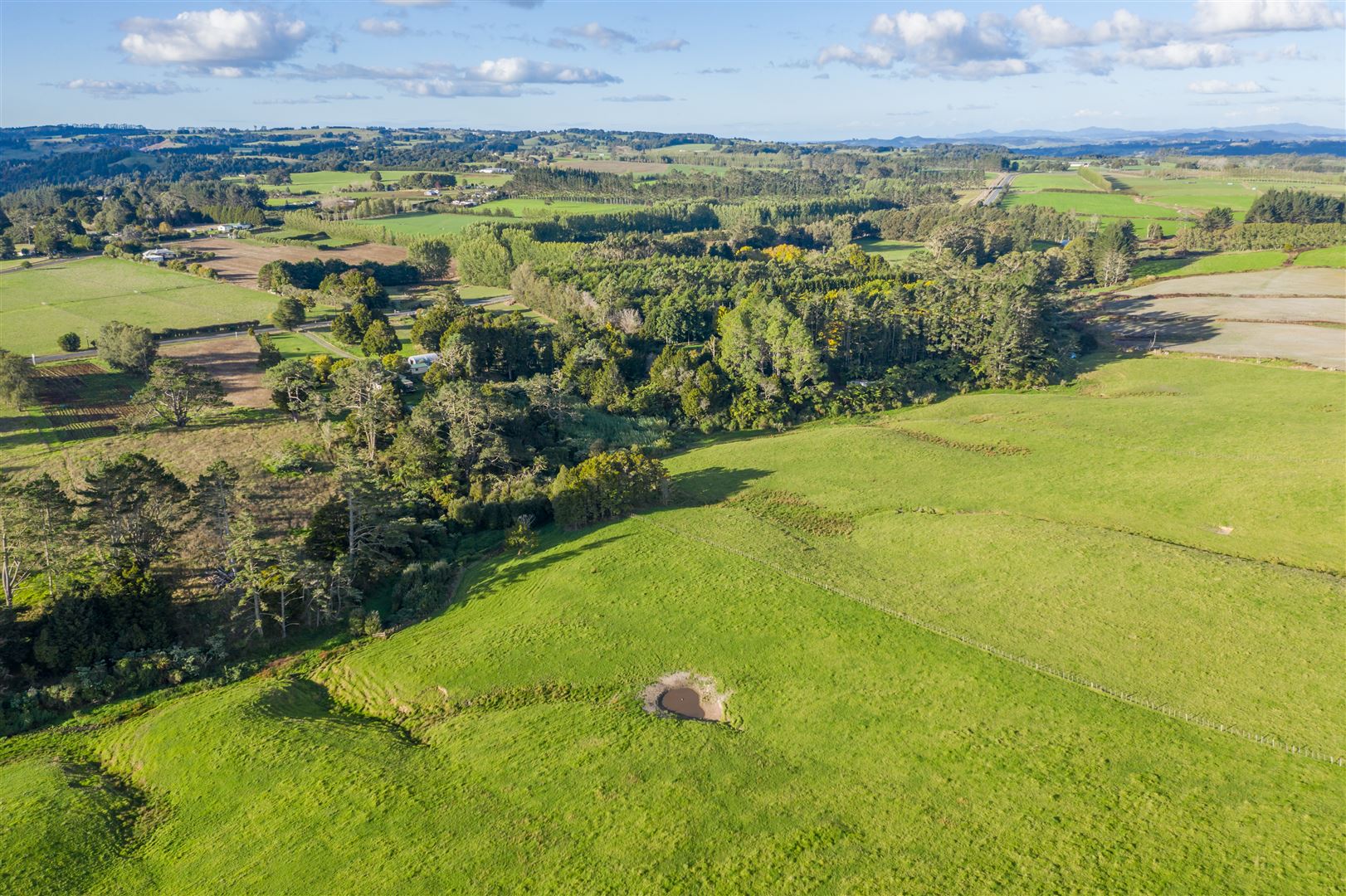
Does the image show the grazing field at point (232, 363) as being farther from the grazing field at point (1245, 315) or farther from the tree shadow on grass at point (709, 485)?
the grazing field at point (1245, 315)

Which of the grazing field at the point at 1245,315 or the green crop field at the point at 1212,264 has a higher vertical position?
the green crop field at the point at 1212,264

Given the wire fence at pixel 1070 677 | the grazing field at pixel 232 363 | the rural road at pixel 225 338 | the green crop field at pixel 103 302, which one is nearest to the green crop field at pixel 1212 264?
the wire fence at pixel 1070 677

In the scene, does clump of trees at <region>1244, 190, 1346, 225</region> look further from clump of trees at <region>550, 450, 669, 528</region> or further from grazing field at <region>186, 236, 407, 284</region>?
grazing field at <region>186, 236, 407, 284</region>

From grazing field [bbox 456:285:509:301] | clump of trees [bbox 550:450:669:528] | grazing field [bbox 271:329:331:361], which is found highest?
grazing field [bbox 456:285:509:301]

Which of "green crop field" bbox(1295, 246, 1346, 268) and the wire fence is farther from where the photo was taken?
"green crop field" bbox(1295, 246, 1346, 268)

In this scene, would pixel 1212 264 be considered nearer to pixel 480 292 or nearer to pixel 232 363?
pixel 480 292

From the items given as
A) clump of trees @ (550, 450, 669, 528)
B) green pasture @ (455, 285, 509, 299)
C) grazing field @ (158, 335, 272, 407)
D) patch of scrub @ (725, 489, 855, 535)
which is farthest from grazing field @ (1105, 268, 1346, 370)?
grazing field @ (158, 335, 272, 407)

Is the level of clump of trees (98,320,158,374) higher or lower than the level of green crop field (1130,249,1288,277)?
lower

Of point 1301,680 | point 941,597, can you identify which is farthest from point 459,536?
point 1301,680
